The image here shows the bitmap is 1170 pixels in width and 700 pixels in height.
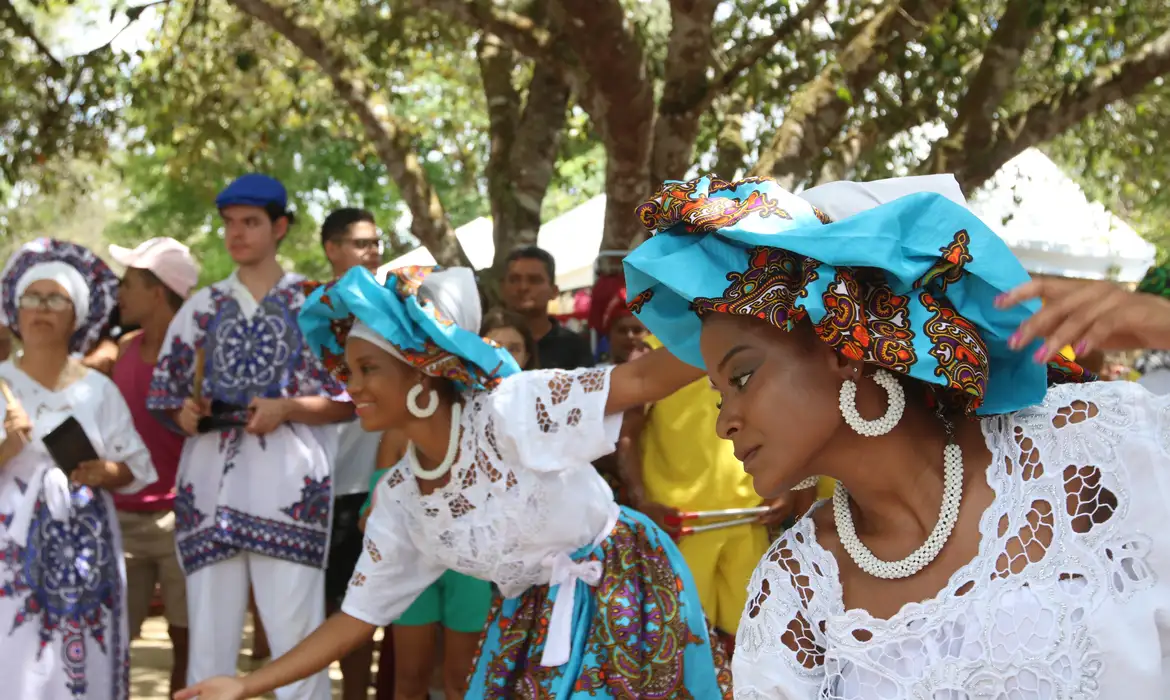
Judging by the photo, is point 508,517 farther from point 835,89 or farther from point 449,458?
point 835,89

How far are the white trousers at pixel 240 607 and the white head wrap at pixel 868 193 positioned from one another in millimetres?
3536

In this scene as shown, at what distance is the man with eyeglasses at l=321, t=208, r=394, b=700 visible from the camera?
19.7 ft

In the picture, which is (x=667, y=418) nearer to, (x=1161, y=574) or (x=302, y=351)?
(x=302, y=351)

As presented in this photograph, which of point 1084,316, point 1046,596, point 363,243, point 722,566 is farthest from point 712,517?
point 1084,316

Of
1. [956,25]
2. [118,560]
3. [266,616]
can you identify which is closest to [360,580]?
[266,616]

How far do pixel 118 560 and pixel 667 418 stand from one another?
2.35m

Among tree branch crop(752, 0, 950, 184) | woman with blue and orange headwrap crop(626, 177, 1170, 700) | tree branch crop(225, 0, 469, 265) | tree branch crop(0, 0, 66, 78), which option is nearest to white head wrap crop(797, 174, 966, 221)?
woman with blue and orange headwrap crop(626, 177, 1170, 700)

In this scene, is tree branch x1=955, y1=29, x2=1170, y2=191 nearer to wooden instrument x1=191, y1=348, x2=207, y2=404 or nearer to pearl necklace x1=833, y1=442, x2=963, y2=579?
wooden instrument x1=191, y1=348, x2=207, y2=404

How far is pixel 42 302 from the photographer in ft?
17.3

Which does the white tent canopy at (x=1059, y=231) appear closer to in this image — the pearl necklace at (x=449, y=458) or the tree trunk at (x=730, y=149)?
the tree trunk at (x=730, y=149)

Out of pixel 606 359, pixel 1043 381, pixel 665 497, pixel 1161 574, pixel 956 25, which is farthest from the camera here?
pixel 956 25

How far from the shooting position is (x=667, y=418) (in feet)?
18.0

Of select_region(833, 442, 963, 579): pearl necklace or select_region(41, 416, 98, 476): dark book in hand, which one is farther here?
select_region(41, 416, 98, 476): dark book in hand

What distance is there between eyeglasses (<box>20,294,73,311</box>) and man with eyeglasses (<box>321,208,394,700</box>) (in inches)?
49.4
